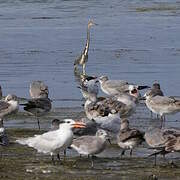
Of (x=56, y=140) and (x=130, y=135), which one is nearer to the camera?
(x=56, y=140)

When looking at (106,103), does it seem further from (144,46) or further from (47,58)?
(144,46)

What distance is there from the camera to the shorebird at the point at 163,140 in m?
12.5

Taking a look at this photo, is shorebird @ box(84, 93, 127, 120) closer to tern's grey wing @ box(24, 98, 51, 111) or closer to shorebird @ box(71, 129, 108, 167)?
tern's grey wing @ box(24, 98, 51, 111)

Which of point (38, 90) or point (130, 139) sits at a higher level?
point (130, 139)

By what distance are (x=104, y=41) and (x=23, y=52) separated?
175 inches

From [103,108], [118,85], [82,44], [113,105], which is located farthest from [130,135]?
[82,44]

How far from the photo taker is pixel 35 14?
4250cm

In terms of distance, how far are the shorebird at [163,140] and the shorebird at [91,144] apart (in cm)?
85

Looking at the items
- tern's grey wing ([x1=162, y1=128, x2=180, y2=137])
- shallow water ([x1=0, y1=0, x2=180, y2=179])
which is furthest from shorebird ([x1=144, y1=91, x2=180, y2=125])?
tern's grey wing ([x1=162, y1=128, x2=180, y2=137])

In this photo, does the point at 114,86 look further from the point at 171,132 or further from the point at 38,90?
the point at 171,132

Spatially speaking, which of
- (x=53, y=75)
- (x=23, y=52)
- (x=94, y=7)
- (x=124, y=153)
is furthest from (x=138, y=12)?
(x=124, y=153)

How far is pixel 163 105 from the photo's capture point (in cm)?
1669

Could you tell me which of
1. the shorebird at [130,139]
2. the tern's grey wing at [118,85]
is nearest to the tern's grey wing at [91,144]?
the shorebird at [130,139]

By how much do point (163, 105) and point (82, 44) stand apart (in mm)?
14479
